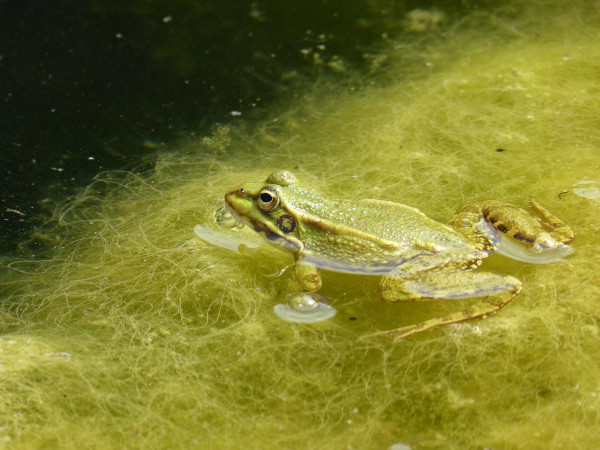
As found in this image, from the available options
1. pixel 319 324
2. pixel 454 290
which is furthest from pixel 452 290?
pixel 319 324

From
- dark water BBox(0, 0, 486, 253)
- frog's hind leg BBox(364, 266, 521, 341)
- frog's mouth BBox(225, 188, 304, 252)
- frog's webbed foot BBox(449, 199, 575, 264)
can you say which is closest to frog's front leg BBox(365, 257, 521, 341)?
frog's hind leg BBox(364, 266, 521, 341)

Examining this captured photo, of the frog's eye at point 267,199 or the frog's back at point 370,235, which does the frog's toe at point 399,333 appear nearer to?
the frog's back at point 370,235

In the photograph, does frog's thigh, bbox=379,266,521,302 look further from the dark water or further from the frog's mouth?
the dark water

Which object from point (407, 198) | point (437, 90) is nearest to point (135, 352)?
point (407, 198)

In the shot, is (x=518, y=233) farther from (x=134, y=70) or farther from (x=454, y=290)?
(x=134, y=70)

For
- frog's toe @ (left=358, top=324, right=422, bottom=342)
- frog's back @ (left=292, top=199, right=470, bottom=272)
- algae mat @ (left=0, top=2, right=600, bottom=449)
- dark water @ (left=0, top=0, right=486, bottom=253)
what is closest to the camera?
algae mat @ (left=0, top=2, right=600, bottom=449)

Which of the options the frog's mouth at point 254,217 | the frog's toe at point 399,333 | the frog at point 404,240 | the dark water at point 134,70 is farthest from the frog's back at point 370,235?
the dark water at point 134,70
